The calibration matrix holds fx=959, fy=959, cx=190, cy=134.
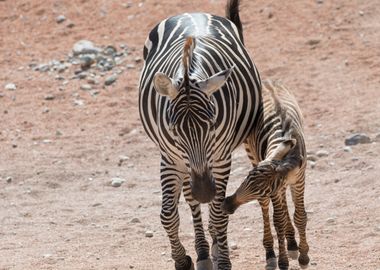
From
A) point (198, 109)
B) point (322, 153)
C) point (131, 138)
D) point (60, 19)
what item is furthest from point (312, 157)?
point (60, 19)

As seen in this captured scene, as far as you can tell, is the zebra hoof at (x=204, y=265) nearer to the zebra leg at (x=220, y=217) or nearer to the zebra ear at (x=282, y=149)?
the zebra leg at (x=220, y=217)

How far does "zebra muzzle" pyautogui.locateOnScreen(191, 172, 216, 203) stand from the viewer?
6.57 meters

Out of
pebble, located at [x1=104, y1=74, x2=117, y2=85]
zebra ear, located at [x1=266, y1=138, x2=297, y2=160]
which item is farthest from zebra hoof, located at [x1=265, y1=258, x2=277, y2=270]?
pebble, located at [x1=104, y1=74, x2=117, y2=85]

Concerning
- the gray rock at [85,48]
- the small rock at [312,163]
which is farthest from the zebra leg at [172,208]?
the gray rock at [85,48]

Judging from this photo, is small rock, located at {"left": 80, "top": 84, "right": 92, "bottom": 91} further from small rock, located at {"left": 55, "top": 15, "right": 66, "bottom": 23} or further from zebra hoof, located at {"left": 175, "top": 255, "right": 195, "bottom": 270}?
zebra hoof, located at {"left": 175, "top": 255, "right": 195, "bottom": 270}

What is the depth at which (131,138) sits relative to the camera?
13086 mm

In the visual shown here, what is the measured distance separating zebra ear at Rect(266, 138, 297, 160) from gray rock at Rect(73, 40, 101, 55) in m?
9.08

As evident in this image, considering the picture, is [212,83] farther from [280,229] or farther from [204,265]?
[204,265]

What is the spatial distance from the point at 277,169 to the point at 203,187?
2.58 ft

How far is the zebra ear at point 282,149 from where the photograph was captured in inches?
285

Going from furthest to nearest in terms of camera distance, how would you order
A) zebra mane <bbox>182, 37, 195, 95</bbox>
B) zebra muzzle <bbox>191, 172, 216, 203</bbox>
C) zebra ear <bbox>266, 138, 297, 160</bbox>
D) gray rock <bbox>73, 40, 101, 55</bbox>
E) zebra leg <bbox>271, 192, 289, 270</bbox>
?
gray rock <bbox>73, 40, 101, 55</bbox> → zebra leg <bbox>271, 192, 289, 270</bbox> → zebra ear <bbox>266, 138, 297, 160</bbox> → zebra mane <bbox>182, 37, 195, 95</bbox> → zebra muzzle <bbox>191, 172, 216, 203</bbox>

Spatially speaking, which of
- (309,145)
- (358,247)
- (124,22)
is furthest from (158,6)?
(358,247)

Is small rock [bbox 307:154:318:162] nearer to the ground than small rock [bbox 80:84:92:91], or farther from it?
farther from it

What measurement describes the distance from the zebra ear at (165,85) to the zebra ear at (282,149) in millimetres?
1019
